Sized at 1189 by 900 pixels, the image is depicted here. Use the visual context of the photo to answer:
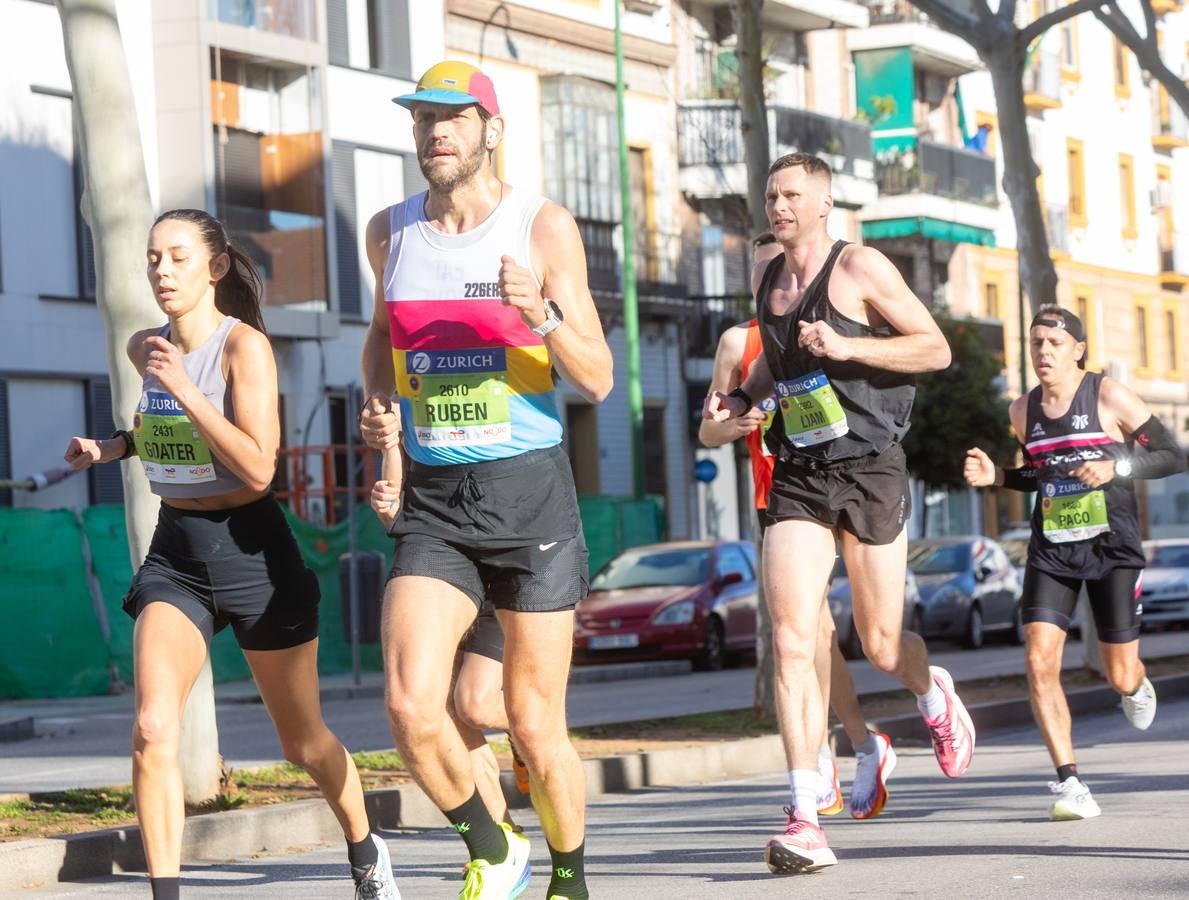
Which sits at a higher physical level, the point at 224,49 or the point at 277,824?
the point at 224,49

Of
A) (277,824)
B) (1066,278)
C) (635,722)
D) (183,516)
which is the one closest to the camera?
(183,516)

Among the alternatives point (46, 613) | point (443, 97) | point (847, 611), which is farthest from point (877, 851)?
point (847, 611)

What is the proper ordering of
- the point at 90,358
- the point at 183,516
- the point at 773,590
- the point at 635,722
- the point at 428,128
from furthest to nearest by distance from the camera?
Answer: the point at 90,358 < the point at 635,722 < the point at 773,590 < the point at 183,516 < the point at 428,128

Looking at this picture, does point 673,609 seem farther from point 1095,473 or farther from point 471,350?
point 471,350

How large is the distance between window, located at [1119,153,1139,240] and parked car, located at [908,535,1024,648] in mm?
34630

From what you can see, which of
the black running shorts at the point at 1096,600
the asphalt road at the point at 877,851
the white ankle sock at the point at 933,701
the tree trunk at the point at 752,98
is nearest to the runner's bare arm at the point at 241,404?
the asphalt road at the point at 877,851

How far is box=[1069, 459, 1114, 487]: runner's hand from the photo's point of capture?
9531mm

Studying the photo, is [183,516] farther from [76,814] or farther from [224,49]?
[224,49]

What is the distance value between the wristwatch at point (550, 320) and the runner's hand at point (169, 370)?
1.09 metres

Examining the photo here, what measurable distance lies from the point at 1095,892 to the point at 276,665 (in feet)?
8.08

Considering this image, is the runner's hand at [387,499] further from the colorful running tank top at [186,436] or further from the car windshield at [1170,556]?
the car windshield at [1170,556]

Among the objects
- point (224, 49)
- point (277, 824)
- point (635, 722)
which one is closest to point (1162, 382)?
point (224, 49)

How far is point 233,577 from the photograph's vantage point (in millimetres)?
6770

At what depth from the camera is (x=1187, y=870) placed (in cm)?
739
